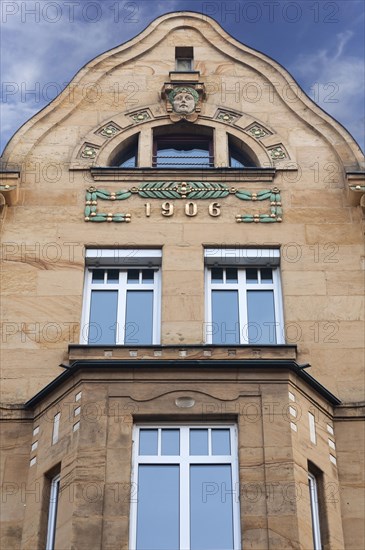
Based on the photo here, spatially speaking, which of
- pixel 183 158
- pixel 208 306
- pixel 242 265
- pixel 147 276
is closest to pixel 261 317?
pixel 208 306

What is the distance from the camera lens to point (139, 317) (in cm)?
2150

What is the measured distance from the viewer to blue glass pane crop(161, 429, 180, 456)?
18.3 metres

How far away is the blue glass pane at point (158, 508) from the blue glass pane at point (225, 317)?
368 cm

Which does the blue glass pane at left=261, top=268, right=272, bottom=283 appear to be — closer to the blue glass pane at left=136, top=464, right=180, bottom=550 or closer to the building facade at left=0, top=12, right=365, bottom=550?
the building facade at left=0, top=12, right=365, bottom=550

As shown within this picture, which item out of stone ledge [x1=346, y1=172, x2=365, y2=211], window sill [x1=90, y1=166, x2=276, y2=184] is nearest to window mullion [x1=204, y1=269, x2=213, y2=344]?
window sill [x1=90, y1=166, x2=276, y2=184]

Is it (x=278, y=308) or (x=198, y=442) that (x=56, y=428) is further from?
(x=278, y=308)

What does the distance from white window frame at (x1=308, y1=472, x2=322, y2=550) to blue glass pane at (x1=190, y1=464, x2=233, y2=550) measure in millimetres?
1482

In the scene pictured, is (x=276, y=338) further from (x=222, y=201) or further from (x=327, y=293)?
(x=222, y=201)

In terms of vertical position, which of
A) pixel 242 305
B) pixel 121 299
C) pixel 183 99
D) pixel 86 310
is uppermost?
pixel 183 99

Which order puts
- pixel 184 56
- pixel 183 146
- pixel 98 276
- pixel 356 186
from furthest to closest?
1. pixel 184 56
2. pixel 183 146
3. pixel 356 186
4. pixel 98 276

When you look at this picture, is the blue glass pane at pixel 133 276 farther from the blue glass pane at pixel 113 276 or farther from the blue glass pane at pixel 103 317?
A: the blue glass pane at pixel 103 317

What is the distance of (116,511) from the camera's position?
17312 mm

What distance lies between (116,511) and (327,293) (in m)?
6.70

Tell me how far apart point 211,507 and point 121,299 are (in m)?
5.49
